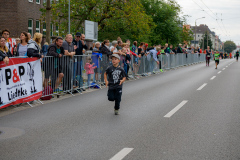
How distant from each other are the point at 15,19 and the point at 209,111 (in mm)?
28541

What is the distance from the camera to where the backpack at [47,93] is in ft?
37.8

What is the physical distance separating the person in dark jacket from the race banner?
1.44ft

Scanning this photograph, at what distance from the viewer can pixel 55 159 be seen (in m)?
5.11

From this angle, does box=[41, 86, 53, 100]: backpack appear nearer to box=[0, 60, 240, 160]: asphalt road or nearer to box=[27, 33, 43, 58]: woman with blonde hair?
box=[0, 60, 240, 160]: asphalt road

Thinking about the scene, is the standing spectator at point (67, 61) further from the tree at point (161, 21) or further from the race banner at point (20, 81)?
the tree at point (161, 21)

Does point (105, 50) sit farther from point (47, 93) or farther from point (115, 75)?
point (115, 75)

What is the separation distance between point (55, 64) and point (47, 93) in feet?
3.08

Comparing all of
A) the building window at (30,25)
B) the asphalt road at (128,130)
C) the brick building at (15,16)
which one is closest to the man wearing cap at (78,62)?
the asphalt road at (128,130)

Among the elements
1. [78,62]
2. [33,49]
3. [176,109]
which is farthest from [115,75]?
[78,62]

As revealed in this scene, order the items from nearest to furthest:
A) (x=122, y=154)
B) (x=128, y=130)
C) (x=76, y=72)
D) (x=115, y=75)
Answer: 1. (x=122, y=154)
2. (x=128, y=130)
3. (x=115, y=75)
4. (x=76, y=72)

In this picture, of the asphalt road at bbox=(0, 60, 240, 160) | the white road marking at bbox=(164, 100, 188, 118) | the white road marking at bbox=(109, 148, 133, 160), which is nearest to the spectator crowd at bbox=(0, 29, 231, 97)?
the asphalt road at bbox=(0, 60, 240, 160)

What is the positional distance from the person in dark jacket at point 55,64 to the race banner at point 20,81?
439 millimetres

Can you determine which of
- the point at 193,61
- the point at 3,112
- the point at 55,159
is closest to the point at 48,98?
the point at 3,112

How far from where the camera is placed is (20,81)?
10.1 metres
